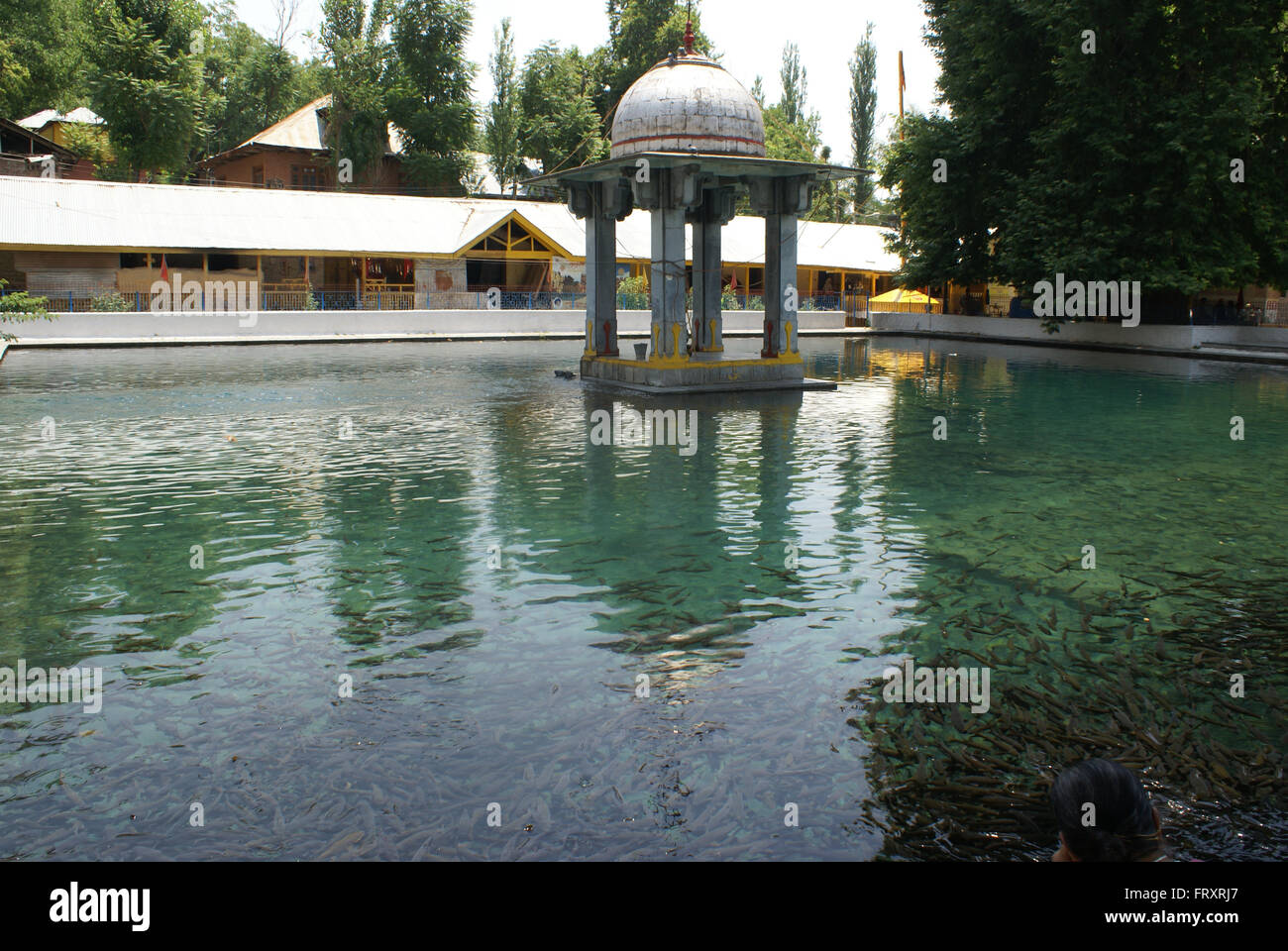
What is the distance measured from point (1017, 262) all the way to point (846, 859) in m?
32.1

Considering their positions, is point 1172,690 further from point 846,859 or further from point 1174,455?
point 1174,455

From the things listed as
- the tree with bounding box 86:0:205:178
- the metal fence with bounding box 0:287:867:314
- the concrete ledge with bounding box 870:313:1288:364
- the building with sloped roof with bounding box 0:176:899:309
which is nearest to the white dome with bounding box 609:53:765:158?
the concrete ledge with bounding box 870:313:1288:364

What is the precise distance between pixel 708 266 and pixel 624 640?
19539mm

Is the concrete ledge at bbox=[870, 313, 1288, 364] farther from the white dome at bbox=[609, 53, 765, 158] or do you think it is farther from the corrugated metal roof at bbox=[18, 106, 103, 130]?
the corrugated metal roof at bbox=[18, 106, 103, 130]

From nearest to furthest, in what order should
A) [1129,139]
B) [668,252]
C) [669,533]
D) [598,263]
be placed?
1. [669,533]
2. [668,252]
3. [598,263]
4. [1129,139]

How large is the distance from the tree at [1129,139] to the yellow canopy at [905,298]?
1044cm

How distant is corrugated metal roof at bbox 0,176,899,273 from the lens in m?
38.6

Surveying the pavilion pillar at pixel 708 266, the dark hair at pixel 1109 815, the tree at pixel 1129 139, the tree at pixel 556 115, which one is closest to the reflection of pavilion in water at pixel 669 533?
the dark hair at pixel 1109 815

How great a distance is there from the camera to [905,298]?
1877 inches

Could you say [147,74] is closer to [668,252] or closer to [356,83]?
[356,83]

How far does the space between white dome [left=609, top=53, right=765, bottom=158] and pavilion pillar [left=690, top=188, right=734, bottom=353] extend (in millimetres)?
2459

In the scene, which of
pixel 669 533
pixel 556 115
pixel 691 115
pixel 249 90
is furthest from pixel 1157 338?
pixel 249 90

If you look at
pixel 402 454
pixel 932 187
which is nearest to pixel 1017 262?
pixel 932 187

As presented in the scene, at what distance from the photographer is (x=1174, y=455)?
45.6ft
